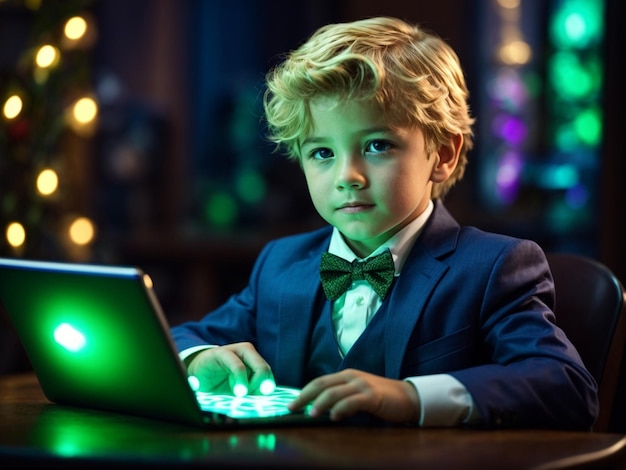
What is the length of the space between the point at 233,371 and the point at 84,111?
95.8 inches

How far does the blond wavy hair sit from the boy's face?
0.02 meters

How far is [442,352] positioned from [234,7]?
436 cm

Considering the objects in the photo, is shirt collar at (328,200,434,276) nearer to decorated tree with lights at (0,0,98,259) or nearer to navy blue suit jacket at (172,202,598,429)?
navy blue suit jacket at (172,202,598,429)

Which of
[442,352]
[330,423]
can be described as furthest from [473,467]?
[442,352]

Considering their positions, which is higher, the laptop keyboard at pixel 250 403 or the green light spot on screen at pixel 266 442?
the laptop keyboard at pixel 250 403

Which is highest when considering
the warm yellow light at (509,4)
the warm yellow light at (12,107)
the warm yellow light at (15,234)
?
the warm yellow light at (509,4)

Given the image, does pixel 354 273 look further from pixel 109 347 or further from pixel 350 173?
pixel 109 347

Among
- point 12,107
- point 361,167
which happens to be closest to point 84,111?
point 12,107

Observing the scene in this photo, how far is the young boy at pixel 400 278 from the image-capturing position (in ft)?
4.14

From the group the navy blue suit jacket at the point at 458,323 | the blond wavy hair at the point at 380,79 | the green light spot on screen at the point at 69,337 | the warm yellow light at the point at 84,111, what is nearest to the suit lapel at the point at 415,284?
the navy blue suit jacket at the point at 458,323

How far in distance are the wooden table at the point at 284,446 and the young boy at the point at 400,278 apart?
6cm

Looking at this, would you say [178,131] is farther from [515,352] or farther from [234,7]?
[515,352]

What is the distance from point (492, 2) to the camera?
19.1 ft

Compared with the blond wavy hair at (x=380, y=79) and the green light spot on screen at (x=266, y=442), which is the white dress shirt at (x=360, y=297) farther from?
the green light spot on screen at (x=266, y=442)
